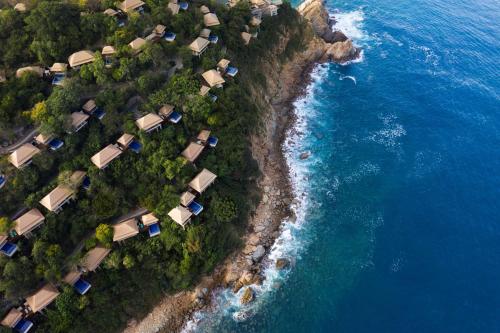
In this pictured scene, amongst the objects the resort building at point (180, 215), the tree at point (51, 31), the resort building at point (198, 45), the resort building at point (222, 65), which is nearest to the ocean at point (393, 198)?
the resort building at point (180, 215)

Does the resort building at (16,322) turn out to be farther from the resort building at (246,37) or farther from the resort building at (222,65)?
the resort building at (246,37)

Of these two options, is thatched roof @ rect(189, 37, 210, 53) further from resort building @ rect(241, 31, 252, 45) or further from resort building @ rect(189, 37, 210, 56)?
resort building @ rect(241, 31, 252, 45)

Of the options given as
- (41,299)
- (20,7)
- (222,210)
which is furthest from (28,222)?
(20,7)

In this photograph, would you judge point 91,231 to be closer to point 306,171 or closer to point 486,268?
point 306,171

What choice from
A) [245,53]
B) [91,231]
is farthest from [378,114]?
[91,231]

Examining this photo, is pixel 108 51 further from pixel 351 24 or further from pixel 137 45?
pixel 351 24

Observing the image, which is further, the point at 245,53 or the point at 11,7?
the point at 245,53
